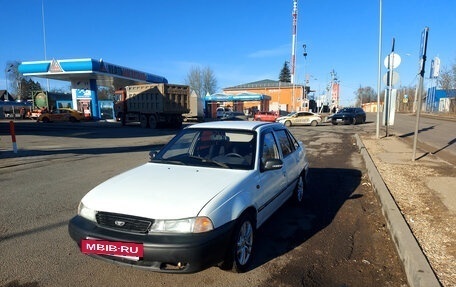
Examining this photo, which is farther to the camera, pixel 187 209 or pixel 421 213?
pixel 421 213

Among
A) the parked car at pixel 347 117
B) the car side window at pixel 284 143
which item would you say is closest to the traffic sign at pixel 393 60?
the car side window at pixel 284 143

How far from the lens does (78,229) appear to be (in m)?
3.36

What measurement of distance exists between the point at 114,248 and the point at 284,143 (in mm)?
3226

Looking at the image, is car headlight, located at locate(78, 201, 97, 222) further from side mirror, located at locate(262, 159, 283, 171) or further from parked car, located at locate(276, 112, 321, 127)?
parked car, located at locate(276, 112, 321, 127)

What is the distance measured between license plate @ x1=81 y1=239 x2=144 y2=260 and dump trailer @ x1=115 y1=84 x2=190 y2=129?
2396 centimetres

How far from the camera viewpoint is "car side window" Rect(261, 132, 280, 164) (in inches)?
178

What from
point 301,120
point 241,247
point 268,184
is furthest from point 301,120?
point 241,247

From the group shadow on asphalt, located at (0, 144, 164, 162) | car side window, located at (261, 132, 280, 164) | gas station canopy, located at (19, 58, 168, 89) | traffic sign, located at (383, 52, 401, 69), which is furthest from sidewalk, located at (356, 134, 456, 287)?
gas station canopy, located at (19, 58, 168, 89)

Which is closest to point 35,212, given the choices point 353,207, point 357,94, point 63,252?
point 63,252

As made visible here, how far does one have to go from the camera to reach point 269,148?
478 cm

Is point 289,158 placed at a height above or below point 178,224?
above

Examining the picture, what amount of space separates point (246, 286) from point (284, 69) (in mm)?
118697

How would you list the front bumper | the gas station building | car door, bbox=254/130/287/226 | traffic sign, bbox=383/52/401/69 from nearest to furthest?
the front bumper
car door, bbox=254/130/287/226
traffic sign, bbox=383/52/401/69
the gas station building

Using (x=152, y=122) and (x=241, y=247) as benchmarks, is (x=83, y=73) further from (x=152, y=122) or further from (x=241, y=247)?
(x=241, y=247)
